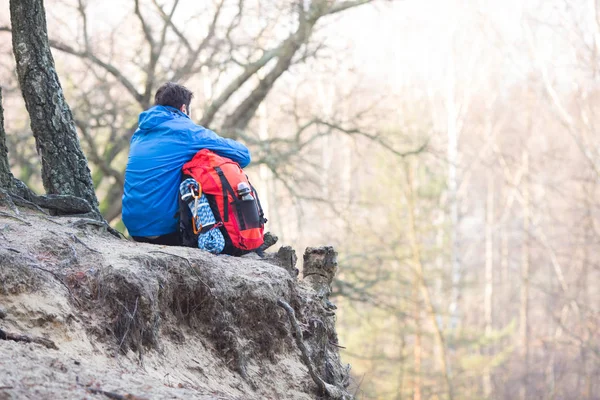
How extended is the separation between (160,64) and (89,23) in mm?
1237

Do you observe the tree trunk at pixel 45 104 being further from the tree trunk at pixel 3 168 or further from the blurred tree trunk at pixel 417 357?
the blurred tree trunk at pixel 417 357

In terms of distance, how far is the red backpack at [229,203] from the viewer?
4914mm

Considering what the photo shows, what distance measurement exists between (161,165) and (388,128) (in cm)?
1230

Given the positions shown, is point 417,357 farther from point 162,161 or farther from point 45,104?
point 45,104

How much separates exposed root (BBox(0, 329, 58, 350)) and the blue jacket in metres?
2.06

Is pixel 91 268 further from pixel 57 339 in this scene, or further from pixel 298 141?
pixel 298 141

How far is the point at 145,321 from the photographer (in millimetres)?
3645

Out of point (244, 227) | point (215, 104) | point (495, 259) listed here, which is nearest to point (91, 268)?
point (244, 227)

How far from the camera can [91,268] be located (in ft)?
12.1

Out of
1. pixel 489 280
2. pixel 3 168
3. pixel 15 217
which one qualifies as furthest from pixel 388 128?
pixel 489 280

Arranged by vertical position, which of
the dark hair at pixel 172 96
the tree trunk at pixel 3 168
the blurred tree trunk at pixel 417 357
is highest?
the dark hair at pixel 172 96

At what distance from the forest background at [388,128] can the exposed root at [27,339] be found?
590cm

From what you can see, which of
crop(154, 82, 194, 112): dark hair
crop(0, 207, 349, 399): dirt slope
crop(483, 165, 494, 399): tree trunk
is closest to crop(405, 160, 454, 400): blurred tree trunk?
crop(483, 165, 494, 399): tree trunk

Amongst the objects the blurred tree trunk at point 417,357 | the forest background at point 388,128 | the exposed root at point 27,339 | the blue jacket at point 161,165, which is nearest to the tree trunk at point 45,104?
the blue jacket at point 161,165
